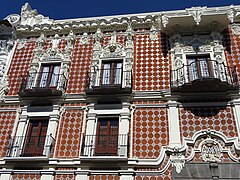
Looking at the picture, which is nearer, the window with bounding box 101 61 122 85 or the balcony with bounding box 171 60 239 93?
the balcony with bounding box 171 60 239 93

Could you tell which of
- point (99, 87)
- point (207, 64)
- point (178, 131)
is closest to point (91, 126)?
point (99, 87)

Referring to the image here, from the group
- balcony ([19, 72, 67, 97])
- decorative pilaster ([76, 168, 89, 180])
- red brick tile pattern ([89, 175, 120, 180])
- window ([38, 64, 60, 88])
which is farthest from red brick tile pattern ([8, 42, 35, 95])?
red brick tile pattern ([89, 175, 120, 180])

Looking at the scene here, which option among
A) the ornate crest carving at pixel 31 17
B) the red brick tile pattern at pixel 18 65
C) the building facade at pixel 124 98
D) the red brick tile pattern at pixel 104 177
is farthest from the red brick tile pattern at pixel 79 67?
the red brick tile pattern at pixel 104 177

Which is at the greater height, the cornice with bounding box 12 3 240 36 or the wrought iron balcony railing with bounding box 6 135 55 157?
the cornice with bounding box 12 3 240 36

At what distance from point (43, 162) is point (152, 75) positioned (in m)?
6.46

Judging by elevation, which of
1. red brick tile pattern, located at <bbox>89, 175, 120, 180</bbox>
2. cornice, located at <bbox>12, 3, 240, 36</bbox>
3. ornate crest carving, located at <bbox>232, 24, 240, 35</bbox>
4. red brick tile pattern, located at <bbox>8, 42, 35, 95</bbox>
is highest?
cornice, located at <bbox>12, 3, 240, 36</bbox>

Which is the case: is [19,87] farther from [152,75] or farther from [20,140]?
[152,75]

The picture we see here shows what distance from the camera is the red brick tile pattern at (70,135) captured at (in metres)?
12.4

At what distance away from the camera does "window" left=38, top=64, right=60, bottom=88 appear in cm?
1458

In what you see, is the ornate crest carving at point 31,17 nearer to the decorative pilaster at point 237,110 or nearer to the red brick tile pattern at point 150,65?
the red brick tile pattern at point 150,65

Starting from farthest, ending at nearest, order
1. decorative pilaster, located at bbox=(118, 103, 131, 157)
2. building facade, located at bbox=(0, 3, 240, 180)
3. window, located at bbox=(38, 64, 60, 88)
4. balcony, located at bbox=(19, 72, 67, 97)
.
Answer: window, located at bbox=(38, 64, 60, 88) → balcony, located at bbox=(19, 72, 67, 97) → decorative pilaster, located at bbox=(118, 103, 131, 157) → building facade, located at bbox=(0, 3, 240, 180)

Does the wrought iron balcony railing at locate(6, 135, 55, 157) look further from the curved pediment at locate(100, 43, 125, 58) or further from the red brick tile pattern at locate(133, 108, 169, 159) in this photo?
the curved pediment at locate(100, 43, 125, 58)

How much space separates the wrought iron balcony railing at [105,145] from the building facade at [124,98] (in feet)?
0.14

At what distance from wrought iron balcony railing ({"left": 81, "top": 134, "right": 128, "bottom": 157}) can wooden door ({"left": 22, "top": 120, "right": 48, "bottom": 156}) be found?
6.63 ft
